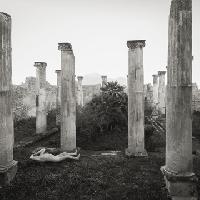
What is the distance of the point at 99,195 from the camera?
4.72 meters

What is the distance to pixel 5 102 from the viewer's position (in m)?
5.13

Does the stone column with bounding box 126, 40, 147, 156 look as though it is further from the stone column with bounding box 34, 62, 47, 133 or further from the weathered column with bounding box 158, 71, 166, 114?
the weathered column with bounding box 158, 71, 166, 114

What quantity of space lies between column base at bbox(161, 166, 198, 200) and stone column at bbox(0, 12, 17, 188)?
347cm

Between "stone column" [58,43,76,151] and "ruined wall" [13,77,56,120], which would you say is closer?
"stone column" [58,43,76,151]

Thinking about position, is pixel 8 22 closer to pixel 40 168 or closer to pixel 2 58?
pixel 2 58

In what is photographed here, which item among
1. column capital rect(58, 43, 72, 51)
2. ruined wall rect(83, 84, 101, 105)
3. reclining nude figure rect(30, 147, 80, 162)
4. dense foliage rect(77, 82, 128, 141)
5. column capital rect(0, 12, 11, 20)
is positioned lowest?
reclining nude figure rect(30, 147, 80, 162)

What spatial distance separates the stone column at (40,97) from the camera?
13.6m

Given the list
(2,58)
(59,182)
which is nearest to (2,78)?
(2,58)

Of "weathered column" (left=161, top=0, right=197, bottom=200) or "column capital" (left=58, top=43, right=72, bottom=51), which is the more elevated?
"column capital" (left=58, top=43, right=72, bottom=51)

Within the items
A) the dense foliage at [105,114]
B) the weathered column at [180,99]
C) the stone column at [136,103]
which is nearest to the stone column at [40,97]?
the dense foliage at [105,114]

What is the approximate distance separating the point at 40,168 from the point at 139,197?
3.12m

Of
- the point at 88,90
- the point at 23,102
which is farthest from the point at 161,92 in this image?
the point at 23,102

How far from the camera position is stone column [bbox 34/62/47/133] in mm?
13598

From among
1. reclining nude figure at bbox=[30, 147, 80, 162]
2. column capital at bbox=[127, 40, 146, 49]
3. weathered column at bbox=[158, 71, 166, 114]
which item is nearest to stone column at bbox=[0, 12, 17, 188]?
reclining nude figure at bbox=[30, 147, 80, 162]
